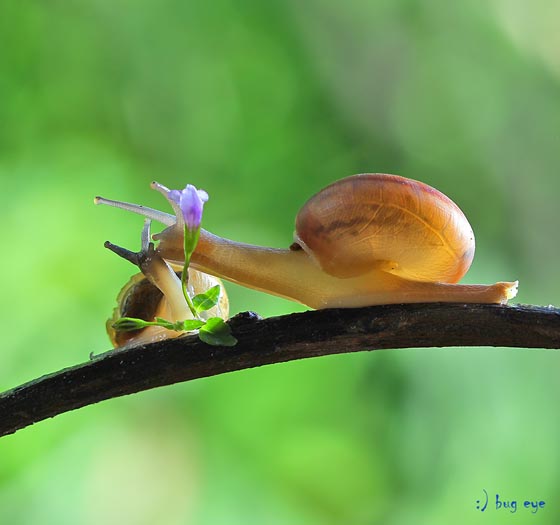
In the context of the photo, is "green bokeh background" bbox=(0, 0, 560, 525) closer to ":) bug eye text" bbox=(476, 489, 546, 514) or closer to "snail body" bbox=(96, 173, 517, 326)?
":) bug eye text" bbox=(476, 489, 546, 514)

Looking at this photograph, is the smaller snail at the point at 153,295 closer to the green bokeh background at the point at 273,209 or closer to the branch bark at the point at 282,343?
the branch bark at the point at 282,343

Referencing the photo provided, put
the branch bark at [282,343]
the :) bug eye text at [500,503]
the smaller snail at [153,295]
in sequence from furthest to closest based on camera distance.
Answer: the :) bug eye text at [500,503] < the smaller snail at [153,295] < the branch bark at [282,343]

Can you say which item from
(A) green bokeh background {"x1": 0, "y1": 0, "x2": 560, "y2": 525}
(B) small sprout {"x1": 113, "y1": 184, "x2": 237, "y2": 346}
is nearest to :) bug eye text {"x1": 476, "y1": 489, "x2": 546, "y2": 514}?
(A) green bokeh background {"x1": 0, "y1": 0, "x2": 560, "y2": 525}

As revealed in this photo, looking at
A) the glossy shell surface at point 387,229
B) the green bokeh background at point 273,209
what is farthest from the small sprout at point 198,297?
the green bokeh background at point 273,209

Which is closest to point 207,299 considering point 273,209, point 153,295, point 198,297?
point 198,297

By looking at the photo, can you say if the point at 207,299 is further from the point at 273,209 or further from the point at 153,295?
the point at 273,209
